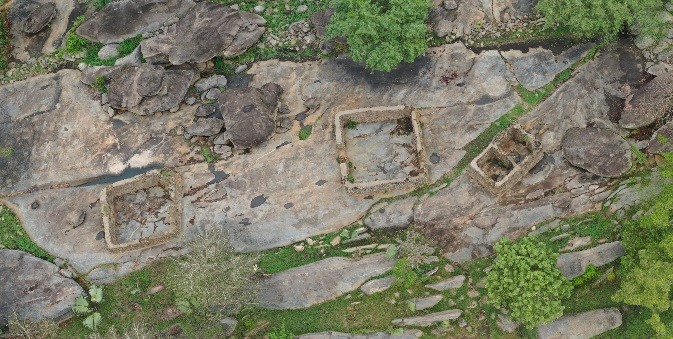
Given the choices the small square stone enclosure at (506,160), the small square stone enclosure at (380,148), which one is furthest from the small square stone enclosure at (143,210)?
the small square stone enclosure at (506,160)

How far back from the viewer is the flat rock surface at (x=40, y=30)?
81.7 feet

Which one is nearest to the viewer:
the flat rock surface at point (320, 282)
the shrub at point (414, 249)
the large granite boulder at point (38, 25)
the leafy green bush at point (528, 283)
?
the leafy green bush at point (528, 283)

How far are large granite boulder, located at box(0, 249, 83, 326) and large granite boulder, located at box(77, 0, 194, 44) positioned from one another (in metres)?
8.93

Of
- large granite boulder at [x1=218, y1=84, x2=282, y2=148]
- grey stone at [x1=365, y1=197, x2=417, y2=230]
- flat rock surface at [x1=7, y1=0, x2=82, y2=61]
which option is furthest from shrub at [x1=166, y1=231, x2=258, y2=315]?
flat rock surface at [x1=7, y1=0, x2=82, y2=61]

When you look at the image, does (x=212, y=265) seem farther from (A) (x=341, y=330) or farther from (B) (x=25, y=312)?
(B) (x=25, y=312)

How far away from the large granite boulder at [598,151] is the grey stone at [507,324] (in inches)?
212

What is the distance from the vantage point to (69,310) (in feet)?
66.3

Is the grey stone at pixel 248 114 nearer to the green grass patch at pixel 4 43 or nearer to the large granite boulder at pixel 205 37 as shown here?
the large granite boulder at pixel 205 37

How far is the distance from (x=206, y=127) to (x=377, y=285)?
8106 millimetres

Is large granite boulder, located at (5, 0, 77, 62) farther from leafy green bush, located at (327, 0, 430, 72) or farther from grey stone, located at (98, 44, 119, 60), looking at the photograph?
leafy green bush, located at (327, 0, 430, 72)

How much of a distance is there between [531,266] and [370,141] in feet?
22.7

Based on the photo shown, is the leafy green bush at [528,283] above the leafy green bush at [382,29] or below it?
below

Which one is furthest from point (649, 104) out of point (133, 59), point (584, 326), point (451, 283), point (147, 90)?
point (133, 59)

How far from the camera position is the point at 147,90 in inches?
876
